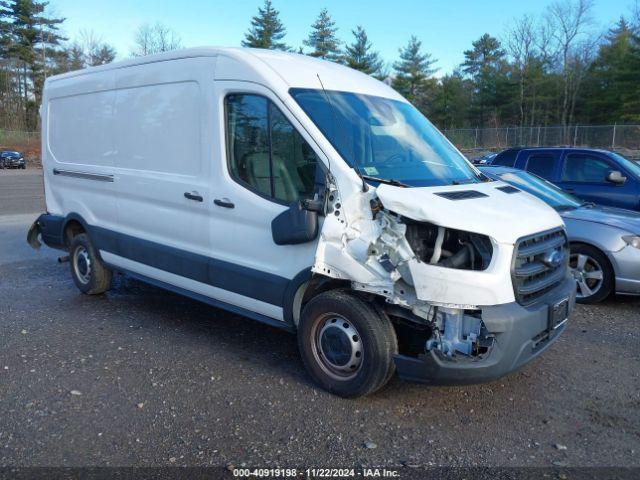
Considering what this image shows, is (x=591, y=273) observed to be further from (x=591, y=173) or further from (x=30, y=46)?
(x=30, y=46)

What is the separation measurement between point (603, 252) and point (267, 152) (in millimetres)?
4054

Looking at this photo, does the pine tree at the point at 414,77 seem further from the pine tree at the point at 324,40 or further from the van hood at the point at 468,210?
the van hood at the point at 468,210

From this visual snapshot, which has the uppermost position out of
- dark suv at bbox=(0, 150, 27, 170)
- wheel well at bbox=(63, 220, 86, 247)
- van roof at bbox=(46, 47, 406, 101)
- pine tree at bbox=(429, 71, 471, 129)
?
pine tree at bbox=(429, 71, 471, 129)

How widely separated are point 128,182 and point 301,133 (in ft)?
7.72

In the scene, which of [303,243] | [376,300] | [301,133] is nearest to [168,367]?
[303,243]

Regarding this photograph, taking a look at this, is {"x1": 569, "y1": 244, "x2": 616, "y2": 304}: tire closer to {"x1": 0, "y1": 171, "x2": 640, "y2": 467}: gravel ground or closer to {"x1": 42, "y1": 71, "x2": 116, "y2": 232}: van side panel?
{"x1": 0, "y1": 171, "x2": 640, "y2": 467}: gravel ground

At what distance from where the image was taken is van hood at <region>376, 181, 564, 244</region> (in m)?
3.56

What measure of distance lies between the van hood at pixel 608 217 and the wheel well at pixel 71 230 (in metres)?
5.73

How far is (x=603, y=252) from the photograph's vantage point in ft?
20.6

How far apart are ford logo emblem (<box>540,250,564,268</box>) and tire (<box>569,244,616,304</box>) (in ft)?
7.74

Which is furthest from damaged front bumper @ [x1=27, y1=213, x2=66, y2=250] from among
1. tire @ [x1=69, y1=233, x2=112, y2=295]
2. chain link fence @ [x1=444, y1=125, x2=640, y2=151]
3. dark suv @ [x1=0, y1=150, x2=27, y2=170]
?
dark suv @ [x1=0, y1=150, x2=27, y2=170]

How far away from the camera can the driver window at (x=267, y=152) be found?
13.7ft

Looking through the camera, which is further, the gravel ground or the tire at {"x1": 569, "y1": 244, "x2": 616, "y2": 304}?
the tire at {"x1": 569, "y1": 244, "x2": 616, "y2": 304}

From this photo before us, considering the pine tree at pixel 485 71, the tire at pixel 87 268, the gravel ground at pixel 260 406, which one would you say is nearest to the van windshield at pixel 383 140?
the gravel ground at pixel 260 406
